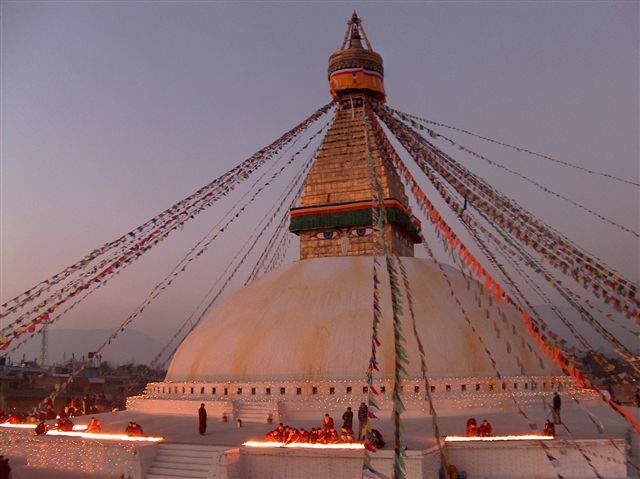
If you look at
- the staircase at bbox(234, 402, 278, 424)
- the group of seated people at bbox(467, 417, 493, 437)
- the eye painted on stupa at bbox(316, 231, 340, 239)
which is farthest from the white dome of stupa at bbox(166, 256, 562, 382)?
the group of seated people at bbox(467, 417, 493, 437)

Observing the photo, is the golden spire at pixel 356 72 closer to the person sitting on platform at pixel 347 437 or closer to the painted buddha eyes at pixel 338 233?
the painted buddha eyes at pixel 338 233

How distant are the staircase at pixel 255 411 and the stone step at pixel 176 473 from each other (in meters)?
2.94

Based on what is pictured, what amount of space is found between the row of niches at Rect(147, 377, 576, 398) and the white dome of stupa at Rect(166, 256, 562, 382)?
21 cm

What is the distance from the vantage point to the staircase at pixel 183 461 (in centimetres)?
908

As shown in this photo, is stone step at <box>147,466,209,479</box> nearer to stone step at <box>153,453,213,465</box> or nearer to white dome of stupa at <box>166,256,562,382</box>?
stone step at <box>153,453,213,465</box>

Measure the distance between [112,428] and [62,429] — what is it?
90 cm

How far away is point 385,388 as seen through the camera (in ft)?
39.4

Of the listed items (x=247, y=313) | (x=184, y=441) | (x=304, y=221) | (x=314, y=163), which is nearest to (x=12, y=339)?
(x=184, y=441)

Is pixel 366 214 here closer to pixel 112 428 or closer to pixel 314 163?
pixel 314 163

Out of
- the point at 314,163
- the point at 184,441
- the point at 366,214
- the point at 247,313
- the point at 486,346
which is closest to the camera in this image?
the point at 184,441

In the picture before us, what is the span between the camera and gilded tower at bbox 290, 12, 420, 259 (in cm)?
1634

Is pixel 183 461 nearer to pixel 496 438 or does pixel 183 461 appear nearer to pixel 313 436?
pixel 313 436

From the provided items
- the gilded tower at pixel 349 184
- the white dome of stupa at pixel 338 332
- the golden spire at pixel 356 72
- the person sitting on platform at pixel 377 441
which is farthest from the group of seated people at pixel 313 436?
the golden spire at pixel 356 72

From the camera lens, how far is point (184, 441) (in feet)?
33.3
